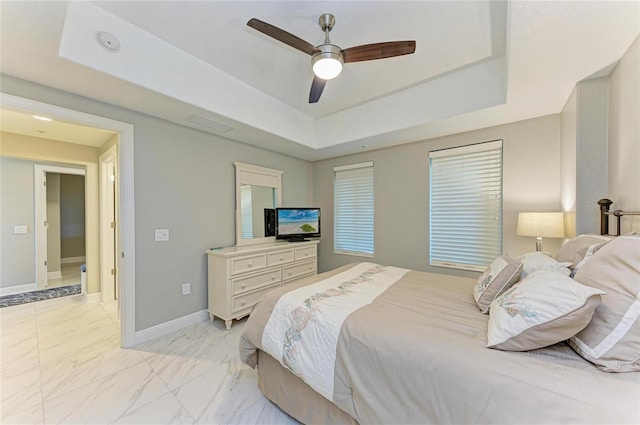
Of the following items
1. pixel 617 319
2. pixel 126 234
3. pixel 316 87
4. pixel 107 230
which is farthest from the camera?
pixel 107 230

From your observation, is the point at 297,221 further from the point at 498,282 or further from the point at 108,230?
the point at 498,282

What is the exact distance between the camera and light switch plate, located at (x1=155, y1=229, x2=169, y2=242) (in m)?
2.62

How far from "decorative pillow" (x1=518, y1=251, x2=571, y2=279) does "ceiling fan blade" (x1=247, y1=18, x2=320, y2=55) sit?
1.95m

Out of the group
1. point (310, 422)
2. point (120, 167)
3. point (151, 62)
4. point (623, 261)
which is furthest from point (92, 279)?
point (623, 261)

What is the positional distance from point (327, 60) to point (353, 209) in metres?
2.65

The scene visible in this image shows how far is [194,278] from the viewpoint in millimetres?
2914

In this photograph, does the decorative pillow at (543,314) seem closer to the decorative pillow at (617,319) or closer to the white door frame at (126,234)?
the decorative pillow at (617,319)

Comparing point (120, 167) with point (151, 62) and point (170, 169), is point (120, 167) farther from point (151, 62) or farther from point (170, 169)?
point (151, 62)

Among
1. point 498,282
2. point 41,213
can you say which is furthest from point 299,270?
point 41,213

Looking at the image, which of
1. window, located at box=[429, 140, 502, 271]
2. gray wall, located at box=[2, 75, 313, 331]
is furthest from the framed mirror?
window, located at box=[429, 140, 502, 271]

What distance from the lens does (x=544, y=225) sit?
227 cm

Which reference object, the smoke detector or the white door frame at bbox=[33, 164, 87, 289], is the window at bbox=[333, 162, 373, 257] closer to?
the smoke detector

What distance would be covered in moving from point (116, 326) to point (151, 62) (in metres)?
2.83

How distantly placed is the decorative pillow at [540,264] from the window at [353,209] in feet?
7.97
